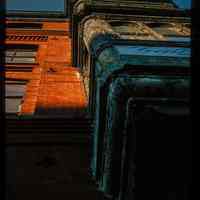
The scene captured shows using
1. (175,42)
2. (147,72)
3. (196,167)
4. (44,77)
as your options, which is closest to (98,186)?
(147,72)

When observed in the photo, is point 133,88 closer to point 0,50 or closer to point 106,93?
point 106,93

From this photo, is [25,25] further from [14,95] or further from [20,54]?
[14,95]

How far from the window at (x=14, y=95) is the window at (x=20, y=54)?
6.69 ft

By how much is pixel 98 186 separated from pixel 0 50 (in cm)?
283

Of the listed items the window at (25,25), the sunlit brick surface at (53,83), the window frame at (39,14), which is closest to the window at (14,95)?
the sunlit brick surface at (53,83)

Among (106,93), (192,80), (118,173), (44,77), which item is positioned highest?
(192,80)

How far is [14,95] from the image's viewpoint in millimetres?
9867

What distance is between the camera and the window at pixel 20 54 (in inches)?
524

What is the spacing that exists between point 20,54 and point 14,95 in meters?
4.56

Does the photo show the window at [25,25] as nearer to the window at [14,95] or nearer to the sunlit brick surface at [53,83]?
the sunlit brick surface at [53,83]

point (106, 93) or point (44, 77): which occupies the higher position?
point (106, 93)

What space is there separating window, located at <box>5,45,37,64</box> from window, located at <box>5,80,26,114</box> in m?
2.04

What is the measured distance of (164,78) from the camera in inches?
167

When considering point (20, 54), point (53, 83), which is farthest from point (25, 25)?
point (53, 83)
